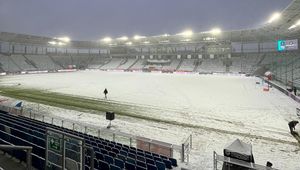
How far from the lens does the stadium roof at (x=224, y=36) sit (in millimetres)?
43281

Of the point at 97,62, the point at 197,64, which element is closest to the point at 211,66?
the point at 197,64

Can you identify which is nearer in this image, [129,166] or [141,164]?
[129,166]

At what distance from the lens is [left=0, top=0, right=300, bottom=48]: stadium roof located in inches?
1704

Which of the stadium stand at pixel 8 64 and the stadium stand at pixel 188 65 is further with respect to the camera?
the stadium stand at pixel 188 65

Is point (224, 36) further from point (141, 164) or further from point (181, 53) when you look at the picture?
point (141, 164)

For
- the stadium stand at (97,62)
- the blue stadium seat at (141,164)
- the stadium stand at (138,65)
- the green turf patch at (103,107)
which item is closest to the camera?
the blue stadium seat at (141,164)

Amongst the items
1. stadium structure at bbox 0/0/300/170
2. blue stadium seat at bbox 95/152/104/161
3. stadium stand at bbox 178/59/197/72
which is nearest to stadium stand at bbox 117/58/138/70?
stadium structure at bbox 0/0/300/170

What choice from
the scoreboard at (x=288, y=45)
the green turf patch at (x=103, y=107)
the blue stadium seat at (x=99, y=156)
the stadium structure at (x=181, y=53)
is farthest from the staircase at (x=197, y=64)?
the blue stadium seat at (x=99, y=156)

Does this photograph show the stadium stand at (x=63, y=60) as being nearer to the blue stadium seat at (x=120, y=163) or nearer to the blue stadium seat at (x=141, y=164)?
the blue stadium seat at (x=120, y=163)

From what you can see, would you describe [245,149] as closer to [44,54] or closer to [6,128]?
[6,128]

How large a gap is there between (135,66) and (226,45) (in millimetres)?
39800

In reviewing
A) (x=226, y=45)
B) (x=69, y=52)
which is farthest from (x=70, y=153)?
(x=69, y=52)

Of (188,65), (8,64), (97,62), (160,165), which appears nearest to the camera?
(160,165)

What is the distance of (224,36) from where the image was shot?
237ft
